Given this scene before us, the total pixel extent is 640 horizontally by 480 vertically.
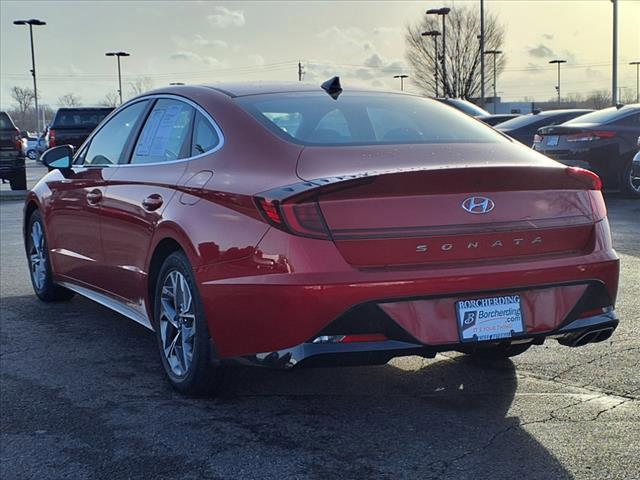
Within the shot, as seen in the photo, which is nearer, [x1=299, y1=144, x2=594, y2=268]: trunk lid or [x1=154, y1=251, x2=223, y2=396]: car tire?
[x1=299, y1=144, x2=594, y2=268]: trunk lid

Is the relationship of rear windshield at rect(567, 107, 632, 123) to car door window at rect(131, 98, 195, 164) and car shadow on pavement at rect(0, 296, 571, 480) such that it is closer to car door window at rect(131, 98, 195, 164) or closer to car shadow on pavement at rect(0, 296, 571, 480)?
car shadow on pavement at rect(0, 296, 571, 480)

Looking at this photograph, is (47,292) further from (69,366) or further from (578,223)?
(578,223)

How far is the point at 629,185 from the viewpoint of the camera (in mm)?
13336

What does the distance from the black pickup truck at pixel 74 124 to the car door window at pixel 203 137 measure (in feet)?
53.8

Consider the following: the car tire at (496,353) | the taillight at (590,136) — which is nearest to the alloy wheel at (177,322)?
the car tire at (496,353)

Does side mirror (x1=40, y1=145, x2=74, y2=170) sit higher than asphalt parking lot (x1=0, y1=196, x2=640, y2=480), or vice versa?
side mirror (x1=40, y1=145, x2=74, y2=170)

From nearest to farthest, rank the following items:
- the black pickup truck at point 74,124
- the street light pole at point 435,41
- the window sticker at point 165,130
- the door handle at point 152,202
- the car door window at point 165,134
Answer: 1. the door handle at point 152,202
2. the car door window at point 165,134
3. the window sticker at point 165,130
4. the black pickup truck at point 74,124
5. the street light pole at point 435,41

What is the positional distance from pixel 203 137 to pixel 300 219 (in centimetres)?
114

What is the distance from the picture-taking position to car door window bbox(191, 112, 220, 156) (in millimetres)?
4225

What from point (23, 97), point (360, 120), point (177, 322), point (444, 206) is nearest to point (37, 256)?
point (177, 322)

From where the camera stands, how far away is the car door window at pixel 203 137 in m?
4.22

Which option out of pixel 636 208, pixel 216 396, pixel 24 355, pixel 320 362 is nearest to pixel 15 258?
pixel 24 355

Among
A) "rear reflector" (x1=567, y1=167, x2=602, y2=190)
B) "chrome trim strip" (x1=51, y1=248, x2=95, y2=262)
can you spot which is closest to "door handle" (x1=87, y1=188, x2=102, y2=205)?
"chrome trim strip" (x1=51, y1=248, x2=95, y2=262)

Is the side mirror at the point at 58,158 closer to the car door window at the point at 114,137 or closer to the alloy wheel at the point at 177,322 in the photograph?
the car door window at the point at 114,137
